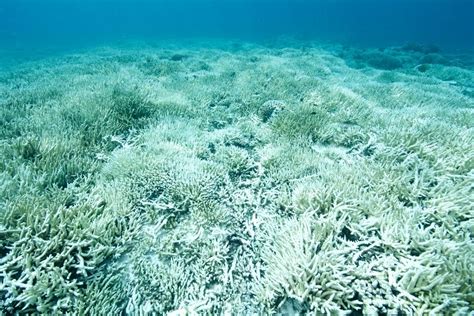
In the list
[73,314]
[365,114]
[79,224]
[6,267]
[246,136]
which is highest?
[365,114]

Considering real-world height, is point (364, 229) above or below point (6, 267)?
above

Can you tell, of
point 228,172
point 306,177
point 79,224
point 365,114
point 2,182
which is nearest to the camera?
point 79,224

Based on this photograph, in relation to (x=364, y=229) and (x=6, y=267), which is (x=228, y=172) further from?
(x=6, y=267)

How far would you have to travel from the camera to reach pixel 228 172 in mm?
4375

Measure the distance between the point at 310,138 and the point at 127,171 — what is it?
334cm

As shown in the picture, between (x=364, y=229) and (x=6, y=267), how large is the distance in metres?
3.52

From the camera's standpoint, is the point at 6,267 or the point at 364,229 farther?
the point at 364,229

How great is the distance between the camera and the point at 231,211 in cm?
363

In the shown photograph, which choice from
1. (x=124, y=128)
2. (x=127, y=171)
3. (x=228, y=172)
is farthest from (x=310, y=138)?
(x=124, y=128)

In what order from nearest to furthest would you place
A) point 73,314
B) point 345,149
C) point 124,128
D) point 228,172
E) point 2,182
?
point 73,314 < point 2,182 < point 228,172 < point 345,149 < point 124,128

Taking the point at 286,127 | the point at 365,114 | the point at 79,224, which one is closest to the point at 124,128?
the point at 79,224

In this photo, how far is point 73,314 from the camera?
2.28 metres

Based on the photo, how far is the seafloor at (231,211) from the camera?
8.10 ft

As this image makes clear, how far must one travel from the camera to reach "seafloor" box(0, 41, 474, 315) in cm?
247
